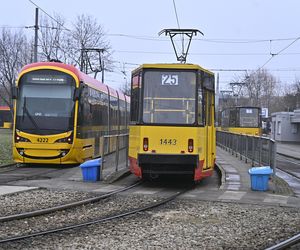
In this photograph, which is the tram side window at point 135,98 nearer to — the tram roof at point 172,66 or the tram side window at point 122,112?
the tram roof at point 172,66

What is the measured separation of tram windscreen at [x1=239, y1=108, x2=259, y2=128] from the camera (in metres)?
40.1

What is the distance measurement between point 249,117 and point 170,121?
2807 cm

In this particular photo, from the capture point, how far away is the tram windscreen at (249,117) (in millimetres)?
40125

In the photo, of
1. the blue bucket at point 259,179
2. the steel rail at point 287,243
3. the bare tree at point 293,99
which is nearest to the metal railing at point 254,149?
the blue bucket at point 259,179

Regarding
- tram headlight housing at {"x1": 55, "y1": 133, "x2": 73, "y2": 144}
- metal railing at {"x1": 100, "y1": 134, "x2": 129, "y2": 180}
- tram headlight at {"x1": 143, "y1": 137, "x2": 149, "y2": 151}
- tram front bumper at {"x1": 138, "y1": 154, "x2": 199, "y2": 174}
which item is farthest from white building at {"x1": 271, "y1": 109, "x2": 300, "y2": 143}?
tram headlight at {"x1": 143, "y1": 137, "x2": 149, "y2": 151}

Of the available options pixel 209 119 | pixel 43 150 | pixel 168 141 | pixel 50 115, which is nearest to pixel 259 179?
pixel 209 119

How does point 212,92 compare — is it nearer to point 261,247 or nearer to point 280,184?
point 280,184

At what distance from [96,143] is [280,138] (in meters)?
46.5

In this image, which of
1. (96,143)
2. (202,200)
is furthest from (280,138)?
(202,200)

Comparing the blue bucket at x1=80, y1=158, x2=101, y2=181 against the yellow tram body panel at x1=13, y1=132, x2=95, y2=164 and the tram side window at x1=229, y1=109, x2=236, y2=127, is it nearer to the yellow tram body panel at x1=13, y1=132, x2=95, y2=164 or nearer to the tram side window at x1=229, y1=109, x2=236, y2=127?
the yellow tram body panel at x1=13, y1=132, x2=95, y2=164

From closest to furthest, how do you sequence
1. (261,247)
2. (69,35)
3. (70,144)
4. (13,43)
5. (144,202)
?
(261,247), (144,202), (70,144), (69,35), (13,43)

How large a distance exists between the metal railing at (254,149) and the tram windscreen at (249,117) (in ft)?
38.3

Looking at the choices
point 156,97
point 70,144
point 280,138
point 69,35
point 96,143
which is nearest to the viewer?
point 156,97

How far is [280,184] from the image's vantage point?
14812mm
